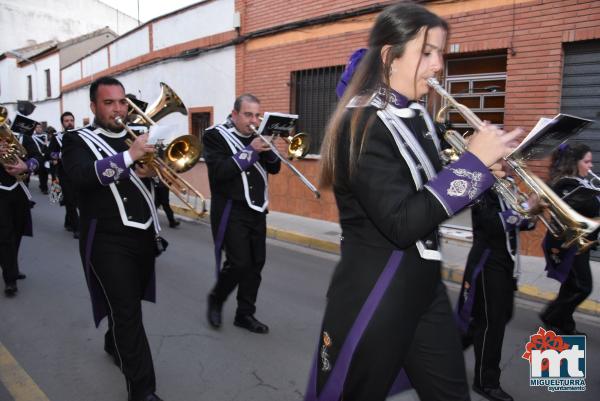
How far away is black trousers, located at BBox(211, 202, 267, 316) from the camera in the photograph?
411 centimetres

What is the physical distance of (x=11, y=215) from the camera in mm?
5281

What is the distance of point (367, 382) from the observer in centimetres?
163

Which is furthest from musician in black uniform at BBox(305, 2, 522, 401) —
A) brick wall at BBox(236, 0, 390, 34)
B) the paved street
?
brick wall at BBox(236, 0, 390, 34)

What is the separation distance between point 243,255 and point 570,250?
8.96ft

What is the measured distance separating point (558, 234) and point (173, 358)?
283 centimetres

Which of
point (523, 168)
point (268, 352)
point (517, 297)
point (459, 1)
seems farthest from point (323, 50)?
point (523, 168)

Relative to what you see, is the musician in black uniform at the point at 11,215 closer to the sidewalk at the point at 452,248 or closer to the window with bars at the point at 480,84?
the sidewalk at the point at 452,248

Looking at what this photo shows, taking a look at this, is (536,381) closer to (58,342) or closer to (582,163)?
(582,163)

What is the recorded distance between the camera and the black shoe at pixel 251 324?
423cm

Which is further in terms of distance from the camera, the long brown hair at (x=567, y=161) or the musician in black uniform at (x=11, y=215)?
the musician in black uniform at (x=11, y=215)

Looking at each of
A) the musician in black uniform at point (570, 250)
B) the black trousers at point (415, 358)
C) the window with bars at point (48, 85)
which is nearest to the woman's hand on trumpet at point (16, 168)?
the black trousers at point (415, 358)

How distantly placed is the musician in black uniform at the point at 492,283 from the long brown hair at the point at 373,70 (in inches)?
69.3

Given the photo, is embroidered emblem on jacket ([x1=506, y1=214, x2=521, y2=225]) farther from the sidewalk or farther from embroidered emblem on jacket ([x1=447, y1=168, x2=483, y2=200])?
the sidewalk

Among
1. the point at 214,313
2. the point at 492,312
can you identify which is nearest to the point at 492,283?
the point at 492,312
